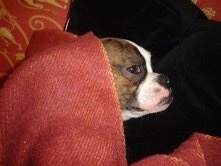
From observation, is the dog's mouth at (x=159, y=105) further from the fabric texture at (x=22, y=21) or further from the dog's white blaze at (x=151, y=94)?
the fabric texture at (x=22, y=21)

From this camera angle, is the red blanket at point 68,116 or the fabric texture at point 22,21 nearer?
the red blanket at point 68,116

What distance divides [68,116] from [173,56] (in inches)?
15.2

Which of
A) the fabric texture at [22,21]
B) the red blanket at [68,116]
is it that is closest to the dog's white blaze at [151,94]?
the red blanket at [68,116]

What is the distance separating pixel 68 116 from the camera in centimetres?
69

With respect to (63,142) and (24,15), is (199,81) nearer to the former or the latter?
(63,142)

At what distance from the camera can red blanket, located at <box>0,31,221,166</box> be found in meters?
0.66

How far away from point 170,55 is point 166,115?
0.55 ft

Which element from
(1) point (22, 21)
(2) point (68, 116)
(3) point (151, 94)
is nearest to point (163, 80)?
(3) point (151, 94)

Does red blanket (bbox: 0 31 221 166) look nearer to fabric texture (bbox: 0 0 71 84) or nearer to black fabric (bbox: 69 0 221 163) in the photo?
black fabric (bbox: 69 0 221 163)

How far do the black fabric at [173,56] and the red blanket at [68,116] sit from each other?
0.11 meters

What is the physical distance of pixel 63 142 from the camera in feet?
2.15

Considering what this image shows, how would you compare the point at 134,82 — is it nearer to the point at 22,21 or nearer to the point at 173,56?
the point at 173,56

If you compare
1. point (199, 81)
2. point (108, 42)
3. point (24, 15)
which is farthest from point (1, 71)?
point (199, 81)

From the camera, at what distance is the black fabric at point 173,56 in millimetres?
886
